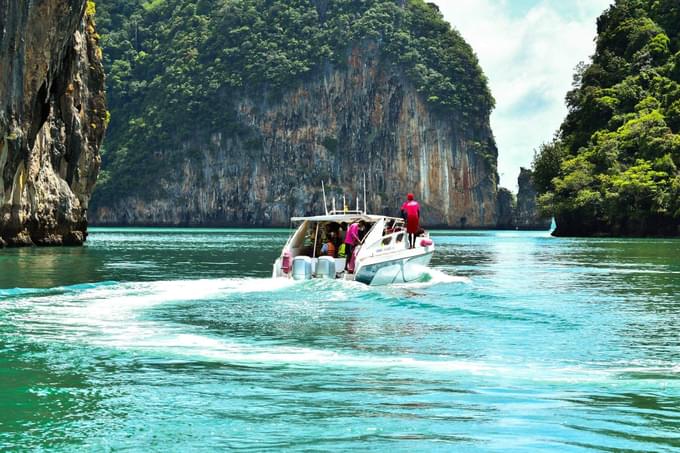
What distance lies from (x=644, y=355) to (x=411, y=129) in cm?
15975

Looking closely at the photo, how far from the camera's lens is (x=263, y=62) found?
174m

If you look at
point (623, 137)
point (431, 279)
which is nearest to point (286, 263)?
point (431, 279)

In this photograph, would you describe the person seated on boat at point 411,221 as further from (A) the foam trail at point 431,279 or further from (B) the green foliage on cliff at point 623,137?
(B) the green foliage on cliff at point 623,137

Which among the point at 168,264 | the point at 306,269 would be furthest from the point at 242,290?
the point at 168,264

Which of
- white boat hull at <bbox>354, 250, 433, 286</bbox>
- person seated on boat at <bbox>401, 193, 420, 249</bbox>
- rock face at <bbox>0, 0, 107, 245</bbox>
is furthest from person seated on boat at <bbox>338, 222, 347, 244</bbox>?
rock face at <bbox>0, 0, 107, 245</bbox>

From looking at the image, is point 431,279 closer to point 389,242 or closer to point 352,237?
point 389,242

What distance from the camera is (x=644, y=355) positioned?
13.6m

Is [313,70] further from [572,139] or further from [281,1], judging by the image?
[572,139]

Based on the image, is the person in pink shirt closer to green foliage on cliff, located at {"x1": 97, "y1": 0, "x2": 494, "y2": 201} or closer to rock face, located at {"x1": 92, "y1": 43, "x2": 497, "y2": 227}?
rock face, located at {"x1": 92, "y1": 43, "x2": 497, "y2": 227}

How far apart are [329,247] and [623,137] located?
63829 mm

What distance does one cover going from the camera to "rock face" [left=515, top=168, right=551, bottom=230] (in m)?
171

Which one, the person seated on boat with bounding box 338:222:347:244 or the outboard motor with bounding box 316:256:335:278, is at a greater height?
the person seated on boat with bounding box 338:222:347:244

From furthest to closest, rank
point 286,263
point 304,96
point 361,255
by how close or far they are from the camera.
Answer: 1. point 304,96
2. point 286,263
3. point 361,255

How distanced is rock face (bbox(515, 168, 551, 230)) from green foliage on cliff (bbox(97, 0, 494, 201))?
612 inches
